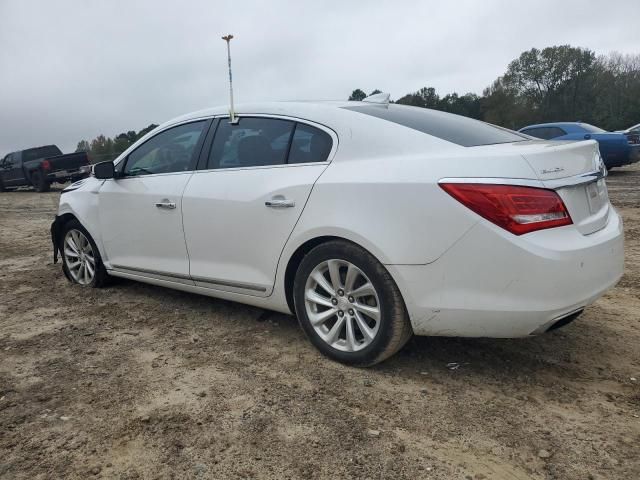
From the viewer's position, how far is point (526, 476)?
2164 mm

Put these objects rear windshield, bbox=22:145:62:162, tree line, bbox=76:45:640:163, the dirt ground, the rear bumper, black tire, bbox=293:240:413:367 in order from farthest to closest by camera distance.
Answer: tree line, bbox=76:45:640:163 < rear windshield, bbox=22:145:62:162 < black tire, bbox=293:240:413:367 < the rear bumper < the dirt ground

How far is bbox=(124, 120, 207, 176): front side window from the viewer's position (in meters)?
4.08

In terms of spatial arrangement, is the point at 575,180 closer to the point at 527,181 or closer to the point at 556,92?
the point at 527,181

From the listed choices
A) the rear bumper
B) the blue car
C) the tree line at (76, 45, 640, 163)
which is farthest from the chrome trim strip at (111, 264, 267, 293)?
the tree line at (76, 45, 640, 163)

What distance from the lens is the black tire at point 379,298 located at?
288cm

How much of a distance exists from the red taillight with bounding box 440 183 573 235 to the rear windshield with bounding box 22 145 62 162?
21687 millimetres

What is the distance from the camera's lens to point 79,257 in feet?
Result: 17.0

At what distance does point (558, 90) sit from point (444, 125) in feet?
177

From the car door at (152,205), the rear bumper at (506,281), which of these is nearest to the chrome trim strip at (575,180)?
the rear bumper at (506,281)

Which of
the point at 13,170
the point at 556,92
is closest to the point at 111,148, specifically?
the point at 13,170

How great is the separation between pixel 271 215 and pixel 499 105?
166 ft

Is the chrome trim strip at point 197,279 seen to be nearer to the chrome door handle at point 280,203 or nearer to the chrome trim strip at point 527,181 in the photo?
the chrome door handle at point 280,203

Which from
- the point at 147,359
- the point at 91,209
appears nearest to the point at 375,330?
the point at 147,359

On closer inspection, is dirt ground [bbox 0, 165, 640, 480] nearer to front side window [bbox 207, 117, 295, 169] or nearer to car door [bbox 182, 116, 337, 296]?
car door [bbox 182, 116, 337, 296]
